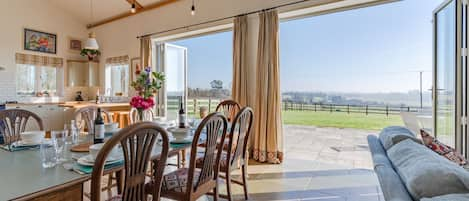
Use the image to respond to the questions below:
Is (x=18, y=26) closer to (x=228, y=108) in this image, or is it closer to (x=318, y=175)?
(x=228, y=108)

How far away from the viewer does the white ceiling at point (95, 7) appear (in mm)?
5766

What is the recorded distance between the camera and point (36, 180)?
46.1 inches

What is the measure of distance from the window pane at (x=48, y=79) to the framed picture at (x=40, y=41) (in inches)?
19.8

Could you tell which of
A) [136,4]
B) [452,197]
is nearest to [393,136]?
[452,197]

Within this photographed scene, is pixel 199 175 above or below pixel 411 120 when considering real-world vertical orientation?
below

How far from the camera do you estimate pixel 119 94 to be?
6.52 meters

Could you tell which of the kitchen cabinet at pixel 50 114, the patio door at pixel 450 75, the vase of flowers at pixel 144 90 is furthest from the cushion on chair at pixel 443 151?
the kitchen cabinet at pixel 50 114

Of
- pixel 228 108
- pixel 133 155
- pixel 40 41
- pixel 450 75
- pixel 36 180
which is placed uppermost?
pixel 40 41

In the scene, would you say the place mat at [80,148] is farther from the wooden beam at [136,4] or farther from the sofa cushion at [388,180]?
the wooden beam at [136,4]

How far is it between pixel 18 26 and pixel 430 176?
7451mm

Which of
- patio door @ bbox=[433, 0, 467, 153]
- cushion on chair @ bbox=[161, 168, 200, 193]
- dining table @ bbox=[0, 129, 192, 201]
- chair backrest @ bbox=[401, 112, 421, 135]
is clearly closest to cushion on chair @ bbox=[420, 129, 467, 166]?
cushion on chair @ bbox=[161, 168, 200, 193]

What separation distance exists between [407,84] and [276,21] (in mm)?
2792

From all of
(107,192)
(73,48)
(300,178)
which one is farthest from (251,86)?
(73,48)

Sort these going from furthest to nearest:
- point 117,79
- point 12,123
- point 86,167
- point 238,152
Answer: point 117,79 → point 238,152 → point 12,123 → point 86,167
